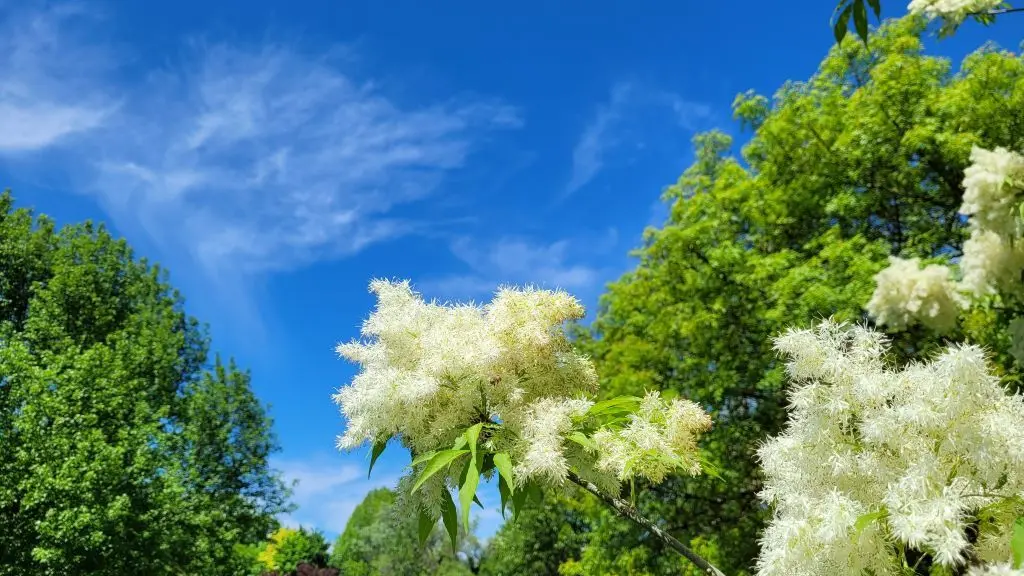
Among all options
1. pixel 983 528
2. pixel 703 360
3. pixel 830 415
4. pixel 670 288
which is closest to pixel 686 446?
pixel 830 415

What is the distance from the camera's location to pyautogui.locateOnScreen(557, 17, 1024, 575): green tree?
12.0 m

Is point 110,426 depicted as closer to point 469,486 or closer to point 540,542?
point 540,542

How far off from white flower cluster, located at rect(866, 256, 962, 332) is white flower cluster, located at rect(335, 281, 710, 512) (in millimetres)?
1186

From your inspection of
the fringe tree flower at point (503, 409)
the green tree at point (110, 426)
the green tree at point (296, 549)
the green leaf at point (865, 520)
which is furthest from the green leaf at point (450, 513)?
the green tree at point (296, 549)

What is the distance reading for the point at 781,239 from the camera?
14.8 m

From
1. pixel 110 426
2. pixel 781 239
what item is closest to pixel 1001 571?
pixel 781 239

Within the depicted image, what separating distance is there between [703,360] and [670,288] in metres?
1.82

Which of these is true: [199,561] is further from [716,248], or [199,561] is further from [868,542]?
[868,542]

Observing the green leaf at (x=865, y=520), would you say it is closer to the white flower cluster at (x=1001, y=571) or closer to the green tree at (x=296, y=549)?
the white flower cluster at (x=1001, y=571)

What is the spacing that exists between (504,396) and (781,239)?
1321 centimetres

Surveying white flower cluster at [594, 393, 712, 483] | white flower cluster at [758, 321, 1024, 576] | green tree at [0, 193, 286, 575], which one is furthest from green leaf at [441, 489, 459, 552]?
green tree at [0, 193, 286, 575]

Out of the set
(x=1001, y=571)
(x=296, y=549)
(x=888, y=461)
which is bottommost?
(x=1001, y=571)

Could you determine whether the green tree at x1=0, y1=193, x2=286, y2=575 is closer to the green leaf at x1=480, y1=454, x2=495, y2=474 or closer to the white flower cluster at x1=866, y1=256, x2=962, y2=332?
the green leaf at x1=480, y1=454, x2=495, y2=474

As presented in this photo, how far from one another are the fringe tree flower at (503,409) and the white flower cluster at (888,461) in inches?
15.9
